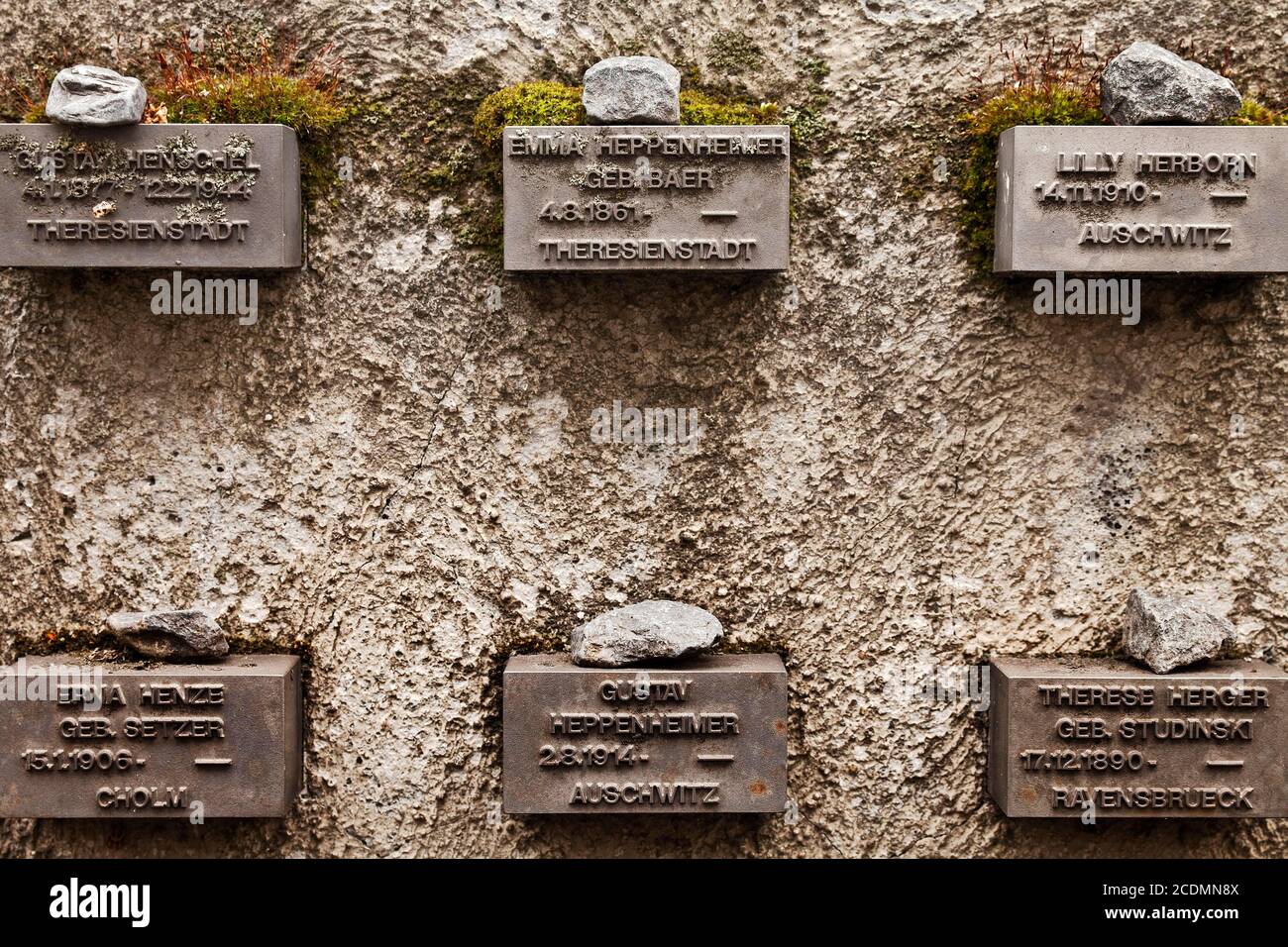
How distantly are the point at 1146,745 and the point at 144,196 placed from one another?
333cm

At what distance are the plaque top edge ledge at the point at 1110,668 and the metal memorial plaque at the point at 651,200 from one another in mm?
1418

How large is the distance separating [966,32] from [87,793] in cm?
350

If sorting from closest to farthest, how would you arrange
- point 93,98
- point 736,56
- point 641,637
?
point 93,98 < point 641,637 < point 736,56

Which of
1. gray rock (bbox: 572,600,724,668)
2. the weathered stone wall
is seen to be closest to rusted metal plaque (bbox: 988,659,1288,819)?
the weathered stone wall

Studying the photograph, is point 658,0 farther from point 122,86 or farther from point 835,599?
point 835,599

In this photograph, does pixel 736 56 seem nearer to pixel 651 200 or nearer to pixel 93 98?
pixel 651 200

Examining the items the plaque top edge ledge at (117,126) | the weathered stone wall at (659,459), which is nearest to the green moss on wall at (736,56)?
the weathered stone wall at (659,459)

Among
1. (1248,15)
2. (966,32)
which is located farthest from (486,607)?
(1248,15)

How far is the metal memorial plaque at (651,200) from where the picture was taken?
2.76 m

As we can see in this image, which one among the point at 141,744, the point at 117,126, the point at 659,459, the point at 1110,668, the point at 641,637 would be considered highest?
the point at 117,126

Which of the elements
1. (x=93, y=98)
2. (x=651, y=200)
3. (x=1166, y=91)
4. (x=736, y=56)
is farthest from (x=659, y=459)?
(x=93, y=98)

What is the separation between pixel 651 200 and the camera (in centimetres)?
277

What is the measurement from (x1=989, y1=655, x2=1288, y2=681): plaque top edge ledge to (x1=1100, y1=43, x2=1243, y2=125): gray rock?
5.31ft

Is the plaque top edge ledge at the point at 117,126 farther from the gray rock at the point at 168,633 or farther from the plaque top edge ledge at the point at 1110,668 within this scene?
the plaque top edge ledge at the point at 1110,668
